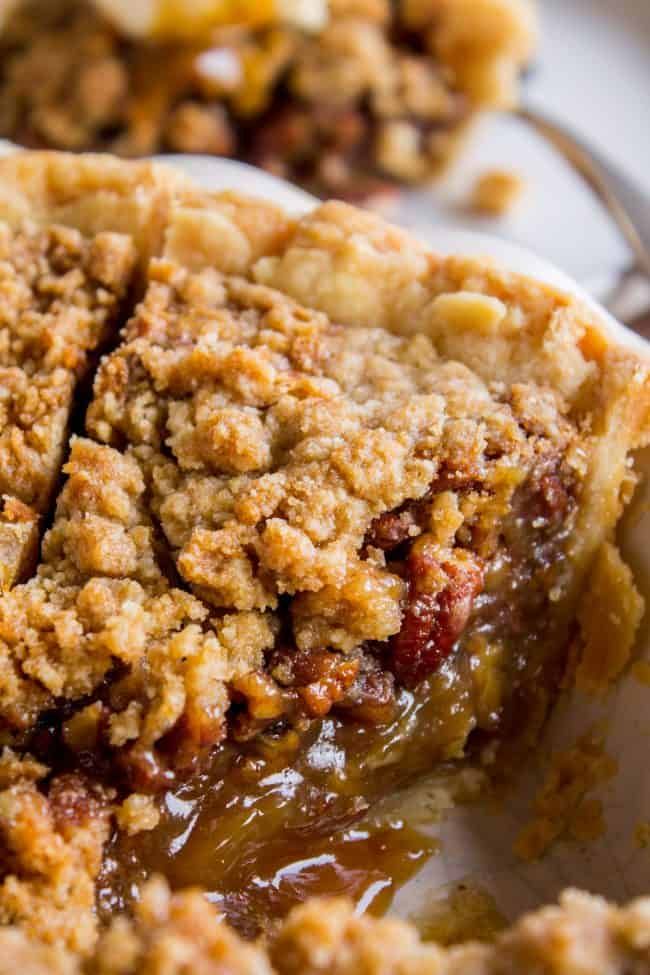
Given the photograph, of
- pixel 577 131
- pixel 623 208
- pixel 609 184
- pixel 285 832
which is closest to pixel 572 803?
pixel 285 832

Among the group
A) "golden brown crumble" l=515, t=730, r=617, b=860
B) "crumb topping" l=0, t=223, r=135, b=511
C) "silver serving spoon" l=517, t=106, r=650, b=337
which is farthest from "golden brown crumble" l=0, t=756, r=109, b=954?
"silver serving spoon" l=517, t=106, r=650, b=337

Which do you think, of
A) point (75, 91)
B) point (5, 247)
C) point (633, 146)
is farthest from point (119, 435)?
point (633, 146)

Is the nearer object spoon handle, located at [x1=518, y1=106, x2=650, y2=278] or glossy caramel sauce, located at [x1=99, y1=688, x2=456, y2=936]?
glossy caramel sauce, located at [x1=99, y1=688, x2=456, y2=936]

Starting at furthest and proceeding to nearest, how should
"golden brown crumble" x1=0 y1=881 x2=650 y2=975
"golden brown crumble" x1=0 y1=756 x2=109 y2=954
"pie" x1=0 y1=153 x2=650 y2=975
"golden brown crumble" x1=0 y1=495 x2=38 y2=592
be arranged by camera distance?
"golden brown crumble" x1=0 y1=495 x2=38 y2=592, "pie" x1=0 y1=153 x2=650 y2=975, "golden brown crumble" x1=0 y1=756 x2=109 y2=954, "golden brown crumble" x1=0 y1=881 x2=650 y2=975

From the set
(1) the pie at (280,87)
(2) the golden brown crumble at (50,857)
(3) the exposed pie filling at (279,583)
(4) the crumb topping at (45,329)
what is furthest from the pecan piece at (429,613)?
(1) the pie at (280,87)

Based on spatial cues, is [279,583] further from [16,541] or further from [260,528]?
→ [16,541]

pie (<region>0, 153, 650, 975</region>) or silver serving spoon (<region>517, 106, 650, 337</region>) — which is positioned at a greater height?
silver serving spoon (<region>517, 106, 650, 337</region>)

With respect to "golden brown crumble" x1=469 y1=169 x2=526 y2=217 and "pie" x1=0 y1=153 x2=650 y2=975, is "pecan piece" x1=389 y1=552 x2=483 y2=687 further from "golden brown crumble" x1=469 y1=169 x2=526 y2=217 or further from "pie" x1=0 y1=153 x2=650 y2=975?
"golden brown crumble" x1=469 y1=169 x2=526 y2=217

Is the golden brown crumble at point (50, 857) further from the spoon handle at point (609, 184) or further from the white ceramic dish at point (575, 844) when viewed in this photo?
the spoon handle at point (609, 184)
